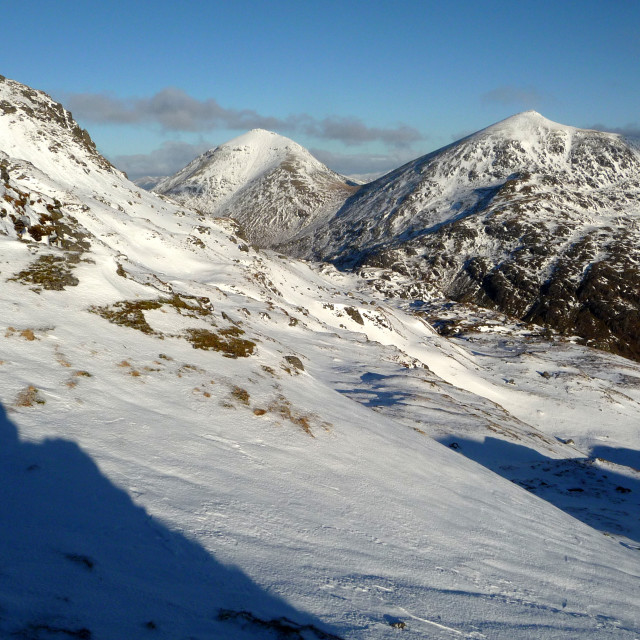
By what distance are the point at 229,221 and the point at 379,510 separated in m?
79.3

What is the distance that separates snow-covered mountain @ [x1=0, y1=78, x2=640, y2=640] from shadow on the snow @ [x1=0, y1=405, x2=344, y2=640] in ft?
0.08

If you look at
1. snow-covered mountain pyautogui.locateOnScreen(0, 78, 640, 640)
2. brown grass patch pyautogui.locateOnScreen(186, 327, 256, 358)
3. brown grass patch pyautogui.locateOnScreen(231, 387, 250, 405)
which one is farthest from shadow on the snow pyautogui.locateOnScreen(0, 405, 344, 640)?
brown grass patch pyautogui.locateOnScreen(186, 327, 256, 358)

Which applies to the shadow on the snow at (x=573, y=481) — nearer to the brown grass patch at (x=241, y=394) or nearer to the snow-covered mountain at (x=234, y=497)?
the snow-covered mountain at (x=234, y=497)

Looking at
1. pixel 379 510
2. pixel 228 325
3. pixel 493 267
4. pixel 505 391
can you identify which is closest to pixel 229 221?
pixel 505 391

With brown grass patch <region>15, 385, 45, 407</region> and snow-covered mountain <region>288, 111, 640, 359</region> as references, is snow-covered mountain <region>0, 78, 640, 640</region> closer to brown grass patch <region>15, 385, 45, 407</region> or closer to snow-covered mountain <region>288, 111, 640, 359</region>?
brown grass patch <region>15, 385, 45, 407</region>

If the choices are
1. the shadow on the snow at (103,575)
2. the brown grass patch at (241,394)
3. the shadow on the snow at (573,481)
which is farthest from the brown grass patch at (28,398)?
the shadow on the snow at (573,481)

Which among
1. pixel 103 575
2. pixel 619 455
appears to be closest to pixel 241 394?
pixel 103 575

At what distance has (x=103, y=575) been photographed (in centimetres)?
609

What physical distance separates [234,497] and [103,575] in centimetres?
302

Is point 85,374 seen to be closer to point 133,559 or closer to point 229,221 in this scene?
point 133,559

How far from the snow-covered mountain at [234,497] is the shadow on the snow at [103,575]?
0.03 meters

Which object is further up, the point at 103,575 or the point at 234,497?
the point at 234,497

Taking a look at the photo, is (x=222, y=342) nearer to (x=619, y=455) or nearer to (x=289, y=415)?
(x=289, y=415)

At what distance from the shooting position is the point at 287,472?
1073 centimetres
